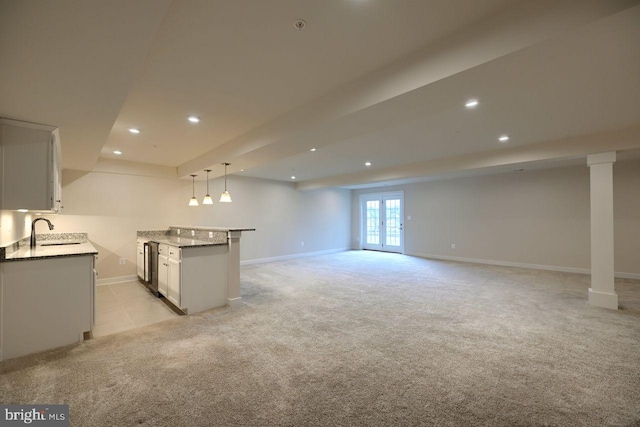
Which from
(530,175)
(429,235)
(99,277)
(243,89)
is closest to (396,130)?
(243,89)

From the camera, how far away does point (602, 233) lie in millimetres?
3904

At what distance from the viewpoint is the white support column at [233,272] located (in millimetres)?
4031

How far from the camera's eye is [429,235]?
8.50 m

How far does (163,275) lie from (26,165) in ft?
6.98

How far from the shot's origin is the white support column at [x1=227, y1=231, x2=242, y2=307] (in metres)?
4.03

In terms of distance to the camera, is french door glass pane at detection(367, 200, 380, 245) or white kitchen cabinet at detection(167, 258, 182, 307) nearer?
white kitchen cabinet at detection(167, 258, 182, 307)

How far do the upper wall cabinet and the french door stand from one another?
838 cm

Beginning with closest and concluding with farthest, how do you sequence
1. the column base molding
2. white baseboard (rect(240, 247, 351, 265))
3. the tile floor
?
the tile floor < the column base molding < white baseboard (rect(240, 247, 351, 265))

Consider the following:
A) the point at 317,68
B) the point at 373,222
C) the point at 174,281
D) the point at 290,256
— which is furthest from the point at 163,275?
the point at 373,222

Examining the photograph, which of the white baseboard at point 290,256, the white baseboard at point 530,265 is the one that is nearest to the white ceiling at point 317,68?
the white baseboard at point 530,265

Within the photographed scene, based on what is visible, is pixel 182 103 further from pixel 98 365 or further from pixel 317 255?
pixel 317 255

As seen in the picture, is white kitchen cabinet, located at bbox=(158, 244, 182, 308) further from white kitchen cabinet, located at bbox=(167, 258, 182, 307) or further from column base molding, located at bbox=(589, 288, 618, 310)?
column base molding, located at bbox=(589, 288, 618, 310)

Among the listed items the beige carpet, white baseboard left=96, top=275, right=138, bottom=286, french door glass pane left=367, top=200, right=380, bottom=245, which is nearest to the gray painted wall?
french door glass pane left=367, top=200, right=380, bottom=245
